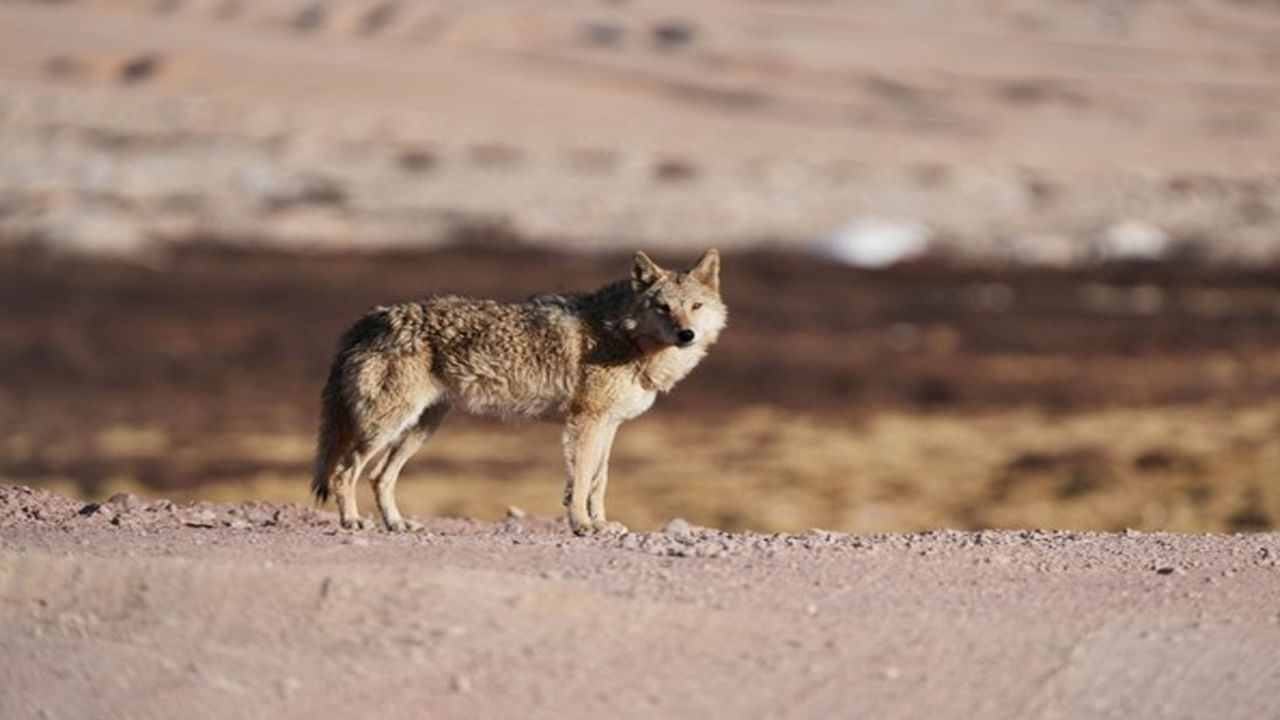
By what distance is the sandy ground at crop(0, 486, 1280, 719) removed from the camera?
852 centimetres

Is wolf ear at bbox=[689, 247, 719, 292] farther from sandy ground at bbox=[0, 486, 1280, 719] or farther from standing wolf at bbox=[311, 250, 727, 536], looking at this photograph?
sandy ground at bbox=[0, 486, 1280, 719]

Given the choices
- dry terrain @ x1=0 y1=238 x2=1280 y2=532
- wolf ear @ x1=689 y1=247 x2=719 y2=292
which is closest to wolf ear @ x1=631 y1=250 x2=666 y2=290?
wolf ear @ x1=689 y1=247 x2=719 y2=292

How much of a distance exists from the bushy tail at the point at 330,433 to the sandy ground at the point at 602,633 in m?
1.08

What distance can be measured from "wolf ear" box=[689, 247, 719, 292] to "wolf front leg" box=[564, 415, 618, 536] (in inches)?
33.3

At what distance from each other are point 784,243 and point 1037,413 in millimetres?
22762

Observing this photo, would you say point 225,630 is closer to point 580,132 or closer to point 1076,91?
point 580,132

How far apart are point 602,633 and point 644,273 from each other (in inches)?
114

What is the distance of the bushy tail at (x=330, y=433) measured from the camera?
439 inches

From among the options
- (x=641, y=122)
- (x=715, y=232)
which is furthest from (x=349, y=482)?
(x=641, y=122)

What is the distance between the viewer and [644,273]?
1149cm

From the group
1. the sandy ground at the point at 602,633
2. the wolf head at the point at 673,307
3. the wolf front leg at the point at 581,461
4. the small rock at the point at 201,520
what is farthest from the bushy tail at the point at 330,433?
the wolf head at the point at 673,307

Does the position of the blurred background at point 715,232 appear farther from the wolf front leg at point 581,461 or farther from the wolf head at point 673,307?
the wolf front leg at point 581,461

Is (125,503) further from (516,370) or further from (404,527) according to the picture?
(516,370)

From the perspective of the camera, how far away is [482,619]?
29.4 ft
